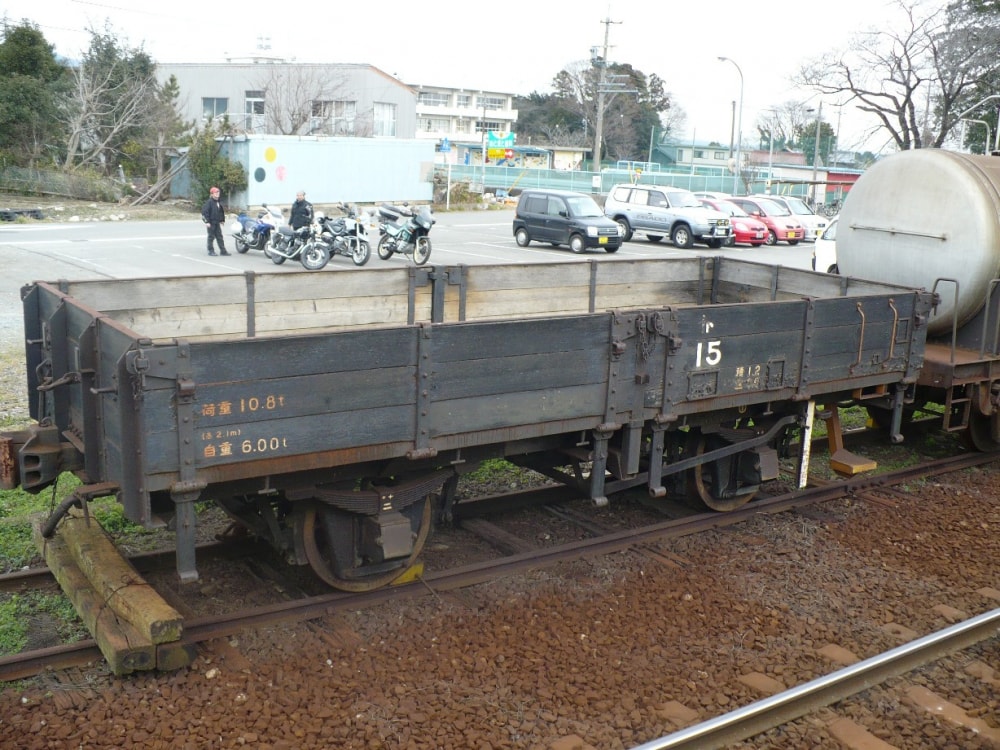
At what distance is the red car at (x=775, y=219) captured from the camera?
3600 cm

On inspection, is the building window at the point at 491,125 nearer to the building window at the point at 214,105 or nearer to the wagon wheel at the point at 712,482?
the building window at the point at 214,105

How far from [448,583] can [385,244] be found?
18.8 metres

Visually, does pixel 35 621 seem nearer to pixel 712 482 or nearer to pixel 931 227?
pixel 712 482

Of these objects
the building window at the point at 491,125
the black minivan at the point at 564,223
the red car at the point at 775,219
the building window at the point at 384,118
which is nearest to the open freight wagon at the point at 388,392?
the black minivan at the point at 564,223

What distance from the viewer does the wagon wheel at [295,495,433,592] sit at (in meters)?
6.22

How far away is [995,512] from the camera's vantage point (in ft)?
29.1

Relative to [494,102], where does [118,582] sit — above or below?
below

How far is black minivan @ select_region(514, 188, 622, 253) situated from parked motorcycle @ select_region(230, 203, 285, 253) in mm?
8106

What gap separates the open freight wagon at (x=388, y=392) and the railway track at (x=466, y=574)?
0.17m

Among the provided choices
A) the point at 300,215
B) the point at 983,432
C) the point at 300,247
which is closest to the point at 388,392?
the point at 983,432

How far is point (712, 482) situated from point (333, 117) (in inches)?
1916

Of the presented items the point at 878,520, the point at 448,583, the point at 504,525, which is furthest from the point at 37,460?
the point at 878,520

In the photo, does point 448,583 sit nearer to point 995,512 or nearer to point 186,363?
point 186,363

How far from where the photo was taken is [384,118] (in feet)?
195
